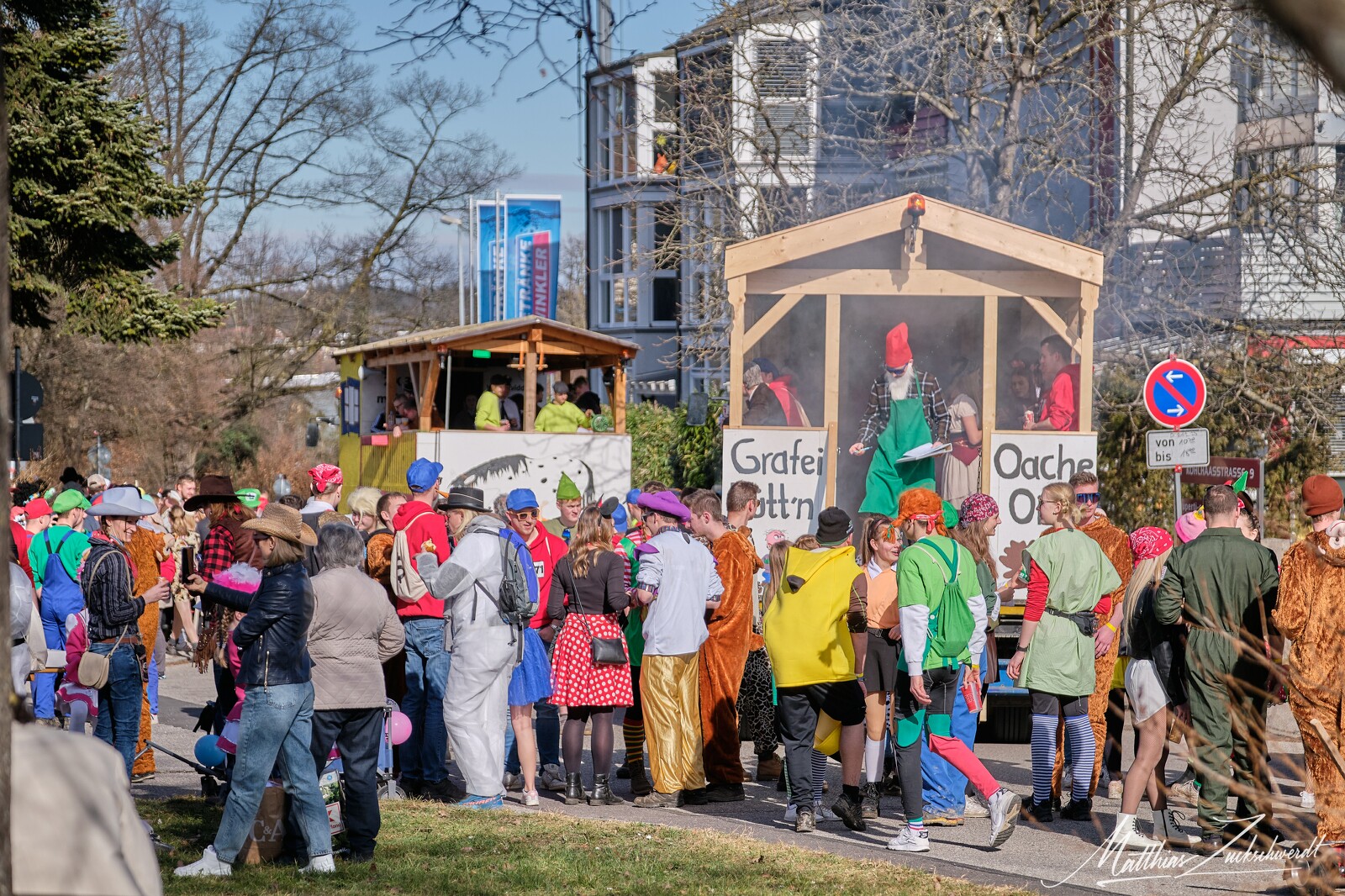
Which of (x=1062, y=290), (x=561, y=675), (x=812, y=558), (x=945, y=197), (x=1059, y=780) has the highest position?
(x=945, y=197)

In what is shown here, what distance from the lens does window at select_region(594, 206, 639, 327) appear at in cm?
4372

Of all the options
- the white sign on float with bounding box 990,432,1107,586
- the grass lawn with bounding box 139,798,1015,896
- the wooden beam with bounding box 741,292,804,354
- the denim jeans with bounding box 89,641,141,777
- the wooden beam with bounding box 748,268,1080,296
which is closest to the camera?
the grass lawn with bounding box 139,798,1015,896

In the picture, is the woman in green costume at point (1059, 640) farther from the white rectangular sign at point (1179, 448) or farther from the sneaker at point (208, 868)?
the sneaker at point (208, 868)

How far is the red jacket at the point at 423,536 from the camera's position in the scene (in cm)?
898

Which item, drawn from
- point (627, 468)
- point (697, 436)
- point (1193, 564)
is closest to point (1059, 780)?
point (1193, 564)

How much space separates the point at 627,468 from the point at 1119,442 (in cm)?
727

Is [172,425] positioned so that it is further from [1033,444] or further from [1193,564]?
[1193,564]

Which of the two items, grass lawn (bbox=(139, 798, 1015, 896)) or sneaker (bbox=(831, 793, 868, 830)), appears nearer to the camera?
grass lawn (bbox=(139, 798, 1015, 896))

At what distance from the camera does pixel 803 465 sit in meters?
13.4

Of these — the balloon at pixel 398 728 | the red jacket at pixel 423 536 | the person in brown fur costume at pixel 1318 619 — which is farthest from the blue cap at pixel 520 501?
the person in brown fur costume at pixel 1318 619

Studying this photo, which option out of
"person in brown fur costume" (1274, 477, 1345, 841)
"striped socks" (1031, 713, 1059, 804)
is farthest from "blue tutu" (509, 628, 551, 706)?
"person in brown fur costume" (1274, 477, 1345, 841)

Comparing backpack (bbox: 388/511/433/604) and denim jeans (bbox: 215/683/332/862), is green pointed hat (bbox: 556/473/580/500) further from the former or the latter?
denim jeans (bbox: 215/683/332/862)

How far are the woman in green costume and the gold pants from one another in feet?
6.26

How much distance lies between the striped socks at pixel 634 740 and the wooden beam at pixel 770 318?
214 inches
